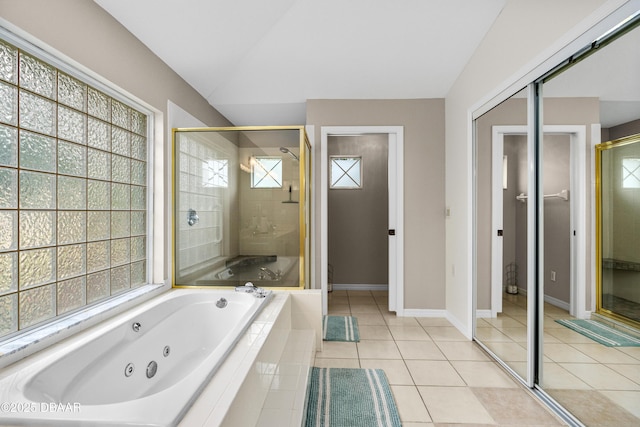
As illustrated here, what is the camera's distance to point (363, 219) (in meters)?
4.39

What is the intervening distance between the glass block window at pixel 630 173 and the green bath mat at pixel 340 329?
6.75ft

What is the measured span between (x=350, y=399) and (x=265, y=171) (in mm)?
1699

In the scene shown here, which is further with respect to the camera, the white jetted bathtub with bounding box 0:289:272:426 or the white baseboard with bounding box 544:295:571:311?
the white baseboard with bounding box 544:295:571:311

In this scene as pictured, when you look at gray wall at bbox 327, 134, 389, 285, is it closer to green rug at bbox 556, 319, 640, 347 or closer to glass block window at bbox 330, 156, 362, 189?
glass block window at bbox 330, 156, 362, 189

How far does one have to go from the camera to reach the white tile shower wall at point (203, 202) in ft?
8.06

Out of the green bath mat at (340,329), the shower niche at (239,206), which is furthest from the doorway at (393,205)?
the shower niche at (239,206)

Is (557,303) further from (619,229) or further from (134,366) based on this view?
(134,366)

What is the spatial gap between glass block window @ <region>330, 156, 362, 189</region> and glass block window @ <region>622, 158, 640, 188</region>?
316cm

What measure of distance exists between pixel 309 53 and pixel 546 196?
208 cm

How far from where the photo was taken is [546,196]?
177cm

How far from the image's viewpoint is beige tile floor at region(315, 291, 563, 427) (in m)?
1.67

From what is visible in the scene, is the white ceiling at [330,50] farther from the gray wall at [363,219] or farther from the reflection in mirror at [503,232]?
the gray wall at [363,219]

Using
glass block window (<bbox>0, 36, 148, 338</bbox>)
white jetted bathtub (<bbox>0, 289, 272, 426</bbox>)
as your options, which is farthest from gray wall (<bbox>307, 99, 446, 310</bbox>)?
glass block window (<bbox>0, 36, 148, 338</bbox>)

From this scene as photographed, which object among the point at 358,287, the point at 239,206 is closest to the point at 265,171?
the point at 239,206
